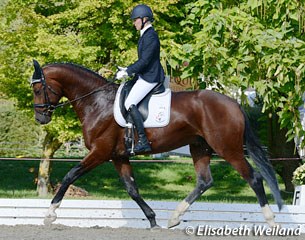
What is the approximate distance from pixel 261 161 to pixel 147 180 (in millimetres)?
13471

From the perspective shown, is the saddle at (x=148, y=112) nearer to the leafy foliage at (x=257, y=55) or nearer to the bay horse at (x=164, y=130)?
the bay horse at (x=164, y=130)

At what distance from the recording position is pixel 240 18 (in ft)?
38.5

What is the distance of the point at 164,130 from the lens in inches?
358

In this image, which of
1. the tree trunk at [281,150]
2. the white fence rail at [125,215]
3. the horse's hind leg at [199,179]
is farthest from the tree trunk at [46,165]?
the horse's hind leg at [199,179]

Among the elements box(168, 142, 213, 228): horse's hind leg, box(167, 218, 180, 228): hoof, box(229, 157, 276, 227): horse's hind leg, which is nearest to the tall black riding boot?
box(168, 142, 213, 228): horse's hind leg

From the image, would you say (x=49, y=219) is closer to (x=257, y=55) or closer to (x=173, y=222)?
(x=173, y=222)

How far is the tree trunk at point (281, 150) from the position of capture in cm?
1903

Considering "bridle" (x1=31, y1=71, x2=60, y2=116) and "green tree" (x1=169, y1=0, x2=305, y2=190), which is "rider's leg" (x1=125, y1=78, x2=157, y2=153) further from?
"green tree" (x1=169, y1=0, x2=305, y2=190)

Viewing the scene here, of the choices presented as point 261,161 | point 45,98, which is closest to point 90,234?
point 45,98

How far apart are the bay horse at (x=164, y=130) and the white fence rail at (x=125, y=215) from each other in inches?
21.7

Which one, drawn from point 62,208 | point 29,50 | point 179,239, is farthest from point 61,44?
point 179,239

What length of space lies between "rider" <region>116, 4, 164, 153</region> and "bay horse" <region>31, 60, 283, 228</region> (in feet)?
0.71

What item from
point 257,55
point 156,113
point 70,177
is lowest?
point 70,177

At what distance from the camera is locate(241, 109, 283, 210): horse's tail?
30.1ft
